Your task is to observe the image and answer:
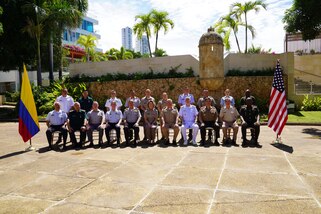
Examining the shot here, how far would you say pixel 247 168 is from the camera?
6418 millimetres

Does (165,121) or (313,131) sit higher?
(165,121)

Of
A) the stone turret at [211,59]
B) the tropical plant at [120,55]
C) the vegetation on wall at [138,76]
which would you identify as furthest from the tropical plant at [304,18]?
the tropical plant at [120,55]

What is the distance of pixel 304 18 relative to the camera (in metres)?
12.7

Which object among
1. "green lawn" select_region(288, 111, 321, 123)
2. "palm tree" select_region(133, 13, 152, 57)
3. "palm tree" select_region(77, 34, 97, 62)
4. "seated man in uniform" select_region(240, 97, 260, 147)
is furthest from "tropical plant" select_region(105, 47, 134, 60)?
"seated man in uniform" select_region(240, 97, 260, 147)

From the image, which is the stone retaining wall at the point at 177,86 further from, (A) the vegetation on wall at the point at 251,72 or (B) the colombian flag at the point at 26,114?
(B) the colombian flag at the point at 26,114

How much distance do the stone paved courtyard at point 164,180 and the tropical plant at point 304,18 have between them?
6136 millimetres

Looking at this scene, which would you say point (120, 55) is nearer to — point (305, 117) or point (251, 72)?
point (251, 72)

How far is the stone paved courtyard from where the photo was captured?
4625mm

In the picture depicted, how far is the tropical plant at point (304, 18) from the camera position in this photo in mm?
12023

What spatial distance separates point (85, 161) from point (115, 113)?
2.64 m

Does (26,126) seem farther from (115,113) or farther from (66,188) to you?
(66,188)

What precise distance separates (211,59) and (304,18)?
4.51m

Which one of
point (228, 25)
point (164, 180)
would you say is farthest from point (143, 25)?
point (164, 180)

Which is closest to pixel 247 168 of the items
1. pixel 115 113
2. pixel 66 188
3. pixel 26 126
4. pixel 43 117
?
pixel 66 188
